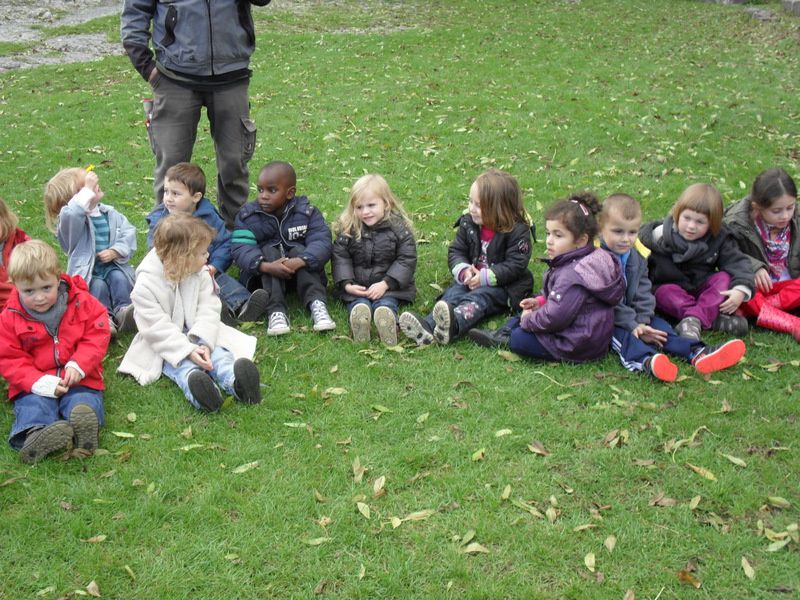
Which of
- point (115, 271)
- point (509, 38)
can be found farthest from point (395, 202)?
point (509, 38)

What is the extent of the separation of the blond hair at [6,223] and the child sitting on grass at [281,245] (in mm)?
1595

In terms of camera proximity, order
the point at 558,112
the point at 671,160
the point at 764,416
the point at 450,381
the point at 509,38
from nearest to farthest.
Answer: the point at 764,416 → the point at 450,381 → the point at 671,160 → the point at 558,112 → the point at 509,38

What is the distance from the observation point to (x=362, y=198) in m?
6.17

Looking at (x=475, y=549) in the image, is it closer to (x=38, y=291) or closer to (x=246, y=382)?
(x=246, y=382)

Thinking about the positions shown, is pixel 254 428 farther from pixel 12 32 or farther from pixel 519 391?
pixel 12 32

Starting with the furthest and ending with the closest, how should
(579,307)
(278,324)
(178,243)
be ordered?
(278,324) < (579,307) < (178,243)

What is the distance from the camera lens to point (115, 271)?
5.99 metres

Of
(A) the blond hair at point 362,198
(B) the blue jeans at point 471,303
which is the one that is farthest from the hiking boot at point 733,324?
(A) the blond hair at point 362,198

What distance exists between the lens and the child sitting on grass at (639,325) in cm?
518

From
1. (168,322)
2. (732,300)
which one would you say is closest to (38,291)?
(168,322)

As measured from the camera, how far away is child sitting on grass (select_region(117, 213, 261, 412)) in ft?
16.4

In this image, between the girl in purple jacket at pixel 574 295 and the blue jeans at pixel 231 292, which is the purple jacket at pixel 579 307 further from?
the blue jeans at pixel 231 292

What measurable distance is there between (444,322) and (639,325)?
1396 millimetres

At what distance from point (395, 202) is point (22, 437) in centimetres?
331
